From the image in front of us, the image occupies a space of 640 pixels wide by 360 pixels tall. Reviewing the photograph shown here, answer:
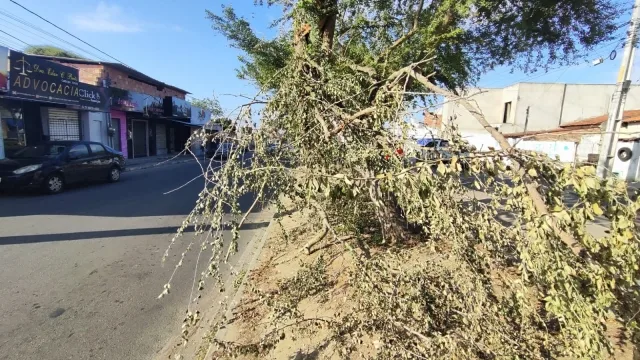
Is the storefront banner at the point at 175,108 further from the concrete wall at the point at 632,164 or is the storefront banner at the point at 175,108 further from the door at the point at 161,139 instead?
the concrete wall at the point at 632,164

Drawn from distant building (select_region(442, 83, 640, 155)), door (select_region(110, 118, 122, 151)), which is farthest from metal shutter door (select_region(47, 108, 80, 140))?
distant building (select_region(442, 83, 640, 155))

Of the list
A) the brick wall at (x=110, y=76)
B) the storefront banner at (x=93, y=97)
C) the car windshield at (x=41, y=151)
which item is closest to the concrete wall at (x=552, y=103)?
the brick wall at (x=110, y=76)

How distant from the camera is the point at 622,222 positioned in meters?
1.72

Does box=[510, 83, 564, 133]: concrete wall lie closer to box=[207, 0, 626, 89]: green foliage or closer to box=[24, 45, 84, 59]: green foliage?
Answer: box=[207, 0, 626, 89]: green foliage

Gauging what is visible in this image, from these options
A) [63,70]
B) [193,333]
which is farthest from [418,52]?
[63,70]

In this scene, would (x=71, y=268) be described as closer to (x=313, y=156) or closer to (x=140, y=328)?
(x=140, y=328)

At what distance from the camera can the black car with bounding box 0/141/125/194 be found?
8938mm

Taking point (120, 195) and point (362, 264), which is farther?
point (120, 195)

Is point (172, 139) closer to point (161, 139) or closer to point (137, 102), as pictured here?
point (161, 139)

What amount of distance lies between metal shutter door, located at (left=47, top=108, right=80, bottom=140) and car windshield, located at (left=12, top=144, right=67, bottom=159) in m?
5.84

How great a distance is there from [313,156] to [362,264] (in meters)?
1.16

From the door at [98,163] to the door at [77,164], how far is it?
0.17 m

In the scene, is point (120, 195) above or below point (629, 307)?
below

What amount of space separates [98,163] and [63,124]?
6.73m
